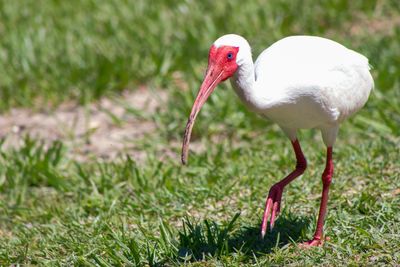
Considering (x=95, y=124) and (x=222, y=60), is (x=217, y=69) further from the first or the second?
(x=95, y=124)

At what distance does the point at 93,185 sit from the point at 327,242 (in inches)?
80.9

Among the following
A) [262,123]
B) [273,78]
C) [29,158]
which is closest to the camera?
[273,78]

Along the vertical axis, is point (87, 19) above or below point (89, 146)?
above

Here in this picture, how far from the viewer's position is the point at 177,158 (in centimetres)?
680

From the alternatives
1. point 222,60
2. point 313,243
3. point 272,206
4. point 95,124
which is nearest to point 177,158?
point 95,124

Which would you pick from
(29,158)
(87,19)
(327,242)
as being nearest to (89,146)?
(29,158)

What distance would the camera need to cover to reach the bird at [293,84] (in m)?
4.33

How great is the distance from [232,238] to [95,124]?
303 centimetres

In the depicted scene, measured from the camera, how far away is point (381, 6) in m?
8.94

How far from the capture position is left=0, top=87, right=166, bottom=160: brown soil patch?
7246 millimetres

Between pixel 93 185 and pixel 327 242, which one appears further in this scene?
pixel 93 185

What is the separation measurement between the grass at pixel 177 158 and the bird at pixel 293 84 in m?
0.38

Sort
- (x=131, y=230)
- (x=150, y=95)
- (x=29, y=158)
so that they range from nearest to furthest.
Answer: (x=131, y=230), (x=29, y=158), (x=150, y=95)

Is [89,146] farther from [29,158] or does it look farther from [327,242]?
[327,242]
